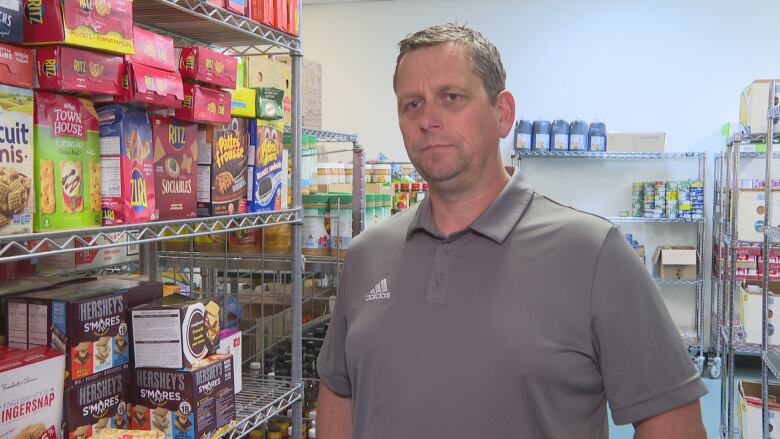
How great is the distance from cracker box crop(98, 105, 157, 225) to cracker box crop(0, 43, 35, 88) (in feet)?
0.76

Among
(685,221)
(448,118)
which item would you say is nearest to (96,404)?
(448,118)


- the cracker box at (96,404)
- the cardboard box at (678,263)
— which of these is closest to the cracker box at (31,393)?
the cracker box at (96,404)

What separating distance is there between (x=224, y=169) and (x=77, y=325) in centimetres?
64

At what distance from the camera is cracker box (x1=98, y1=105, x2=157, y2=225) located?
1601 mm

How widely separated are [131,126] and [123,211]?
21cm

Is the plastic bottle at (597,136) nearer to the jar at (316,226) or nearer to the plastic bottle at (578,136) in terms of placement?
the plastic bottle at (578,136)

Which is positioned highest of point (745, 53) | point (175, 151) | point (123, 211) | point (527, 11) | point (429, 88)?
point (527, 11)

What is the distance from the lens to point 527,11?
7918 millimetres

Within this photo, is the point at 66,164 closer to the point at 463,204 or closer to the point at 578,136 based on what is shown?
the point at 463,204

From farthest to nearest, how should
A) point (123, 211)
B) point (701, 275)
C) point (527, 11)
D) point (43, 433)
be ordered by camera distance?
point (527, 11) < point (701, 275) < point (123, 211) < point (43, 433)

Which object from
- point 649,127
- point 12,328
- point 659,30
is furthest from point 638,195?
point 12,328

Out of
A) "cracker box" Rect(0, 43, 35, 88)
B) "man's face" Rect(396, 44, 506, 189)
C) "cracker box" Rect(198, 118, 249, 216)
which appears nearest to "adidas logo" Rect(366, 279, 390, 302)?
"man's face" Rect(396, 44, 506, 189)

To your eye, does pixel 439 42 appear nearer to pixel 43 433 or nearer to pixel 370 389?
pixel 370 389

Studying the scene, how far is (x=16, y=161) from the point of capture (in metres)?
1.36
